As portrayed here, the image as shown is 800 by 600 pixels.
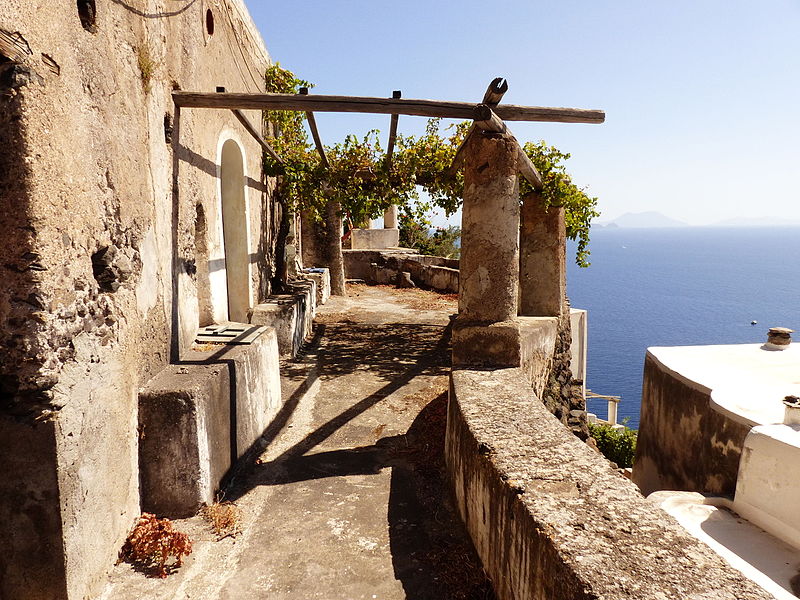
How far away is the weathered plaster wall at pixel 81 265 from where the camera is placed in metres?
2.58

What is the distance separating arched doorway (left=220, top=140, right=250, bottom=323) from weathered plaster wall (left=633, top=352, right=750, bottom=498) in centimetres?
629

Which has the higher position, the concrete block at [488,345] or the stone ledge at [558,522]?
the concrete block at [488,345]

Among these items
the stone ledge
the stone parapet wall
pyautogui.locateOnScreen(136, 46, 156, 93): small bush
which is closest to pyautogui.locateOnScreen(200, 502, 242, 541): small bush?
the stone ledge

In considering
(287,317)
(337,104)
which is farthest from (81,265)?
(287,317)

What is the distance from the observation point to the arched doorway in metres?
7.34

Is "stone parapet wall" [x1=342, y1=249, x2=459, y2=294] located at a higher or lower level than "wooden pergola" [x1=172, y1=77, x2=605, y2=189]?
lower

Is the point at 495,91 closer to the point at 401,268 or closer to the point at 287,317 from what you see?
the point at 287,317

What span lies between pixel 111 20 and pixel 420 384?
16.5ft

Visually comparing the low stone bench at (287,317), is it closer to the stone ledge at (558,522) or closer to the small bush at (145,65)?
the small bush at (145,65)

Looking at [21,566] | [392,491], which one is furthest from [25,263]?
[392,491]

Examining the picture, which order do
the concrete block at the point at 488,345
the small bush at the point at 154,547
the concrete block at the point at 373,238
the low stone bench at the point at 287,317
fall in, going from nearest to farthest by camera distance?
the small bush at the point at 154,547 → the concrete block at the point at 488,345 → the low stone bench at the point at 287,317 → the concrete block at the point at 373,238

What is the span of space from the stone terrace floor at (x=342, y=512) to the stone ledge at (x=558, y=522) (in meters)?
0.36

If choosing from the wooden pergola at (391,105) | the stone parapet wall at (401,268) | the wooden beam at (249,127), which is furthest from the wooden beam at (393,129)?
the stone parapet wall at (401,268)

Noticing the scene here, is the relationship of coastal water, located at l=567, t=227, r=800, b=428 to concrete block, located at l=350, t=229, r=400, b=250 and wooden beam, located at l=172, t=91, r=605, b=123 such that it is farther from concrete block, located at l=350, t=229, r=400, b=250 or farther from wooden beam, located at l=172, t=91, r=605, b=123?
wooden beam, located at l=172, t=91, r=605, b=123
